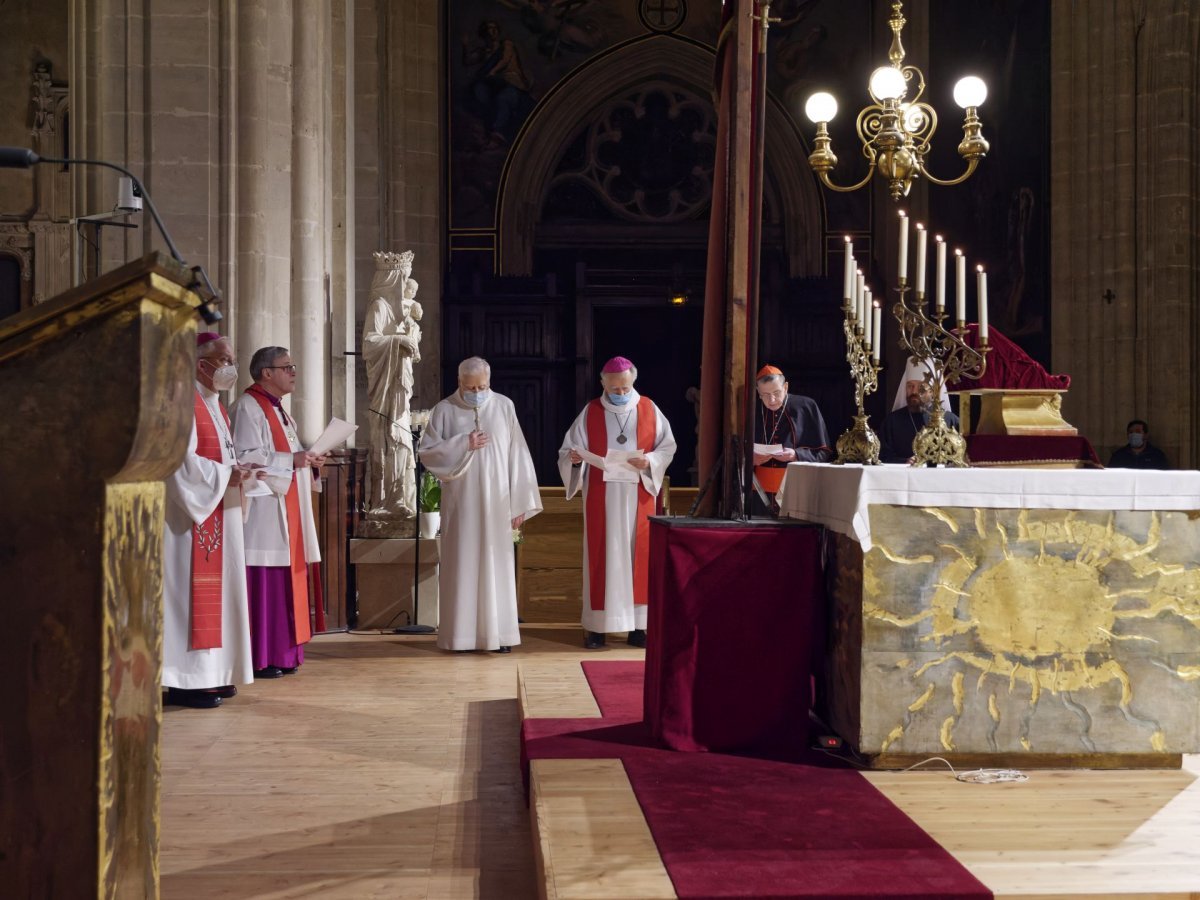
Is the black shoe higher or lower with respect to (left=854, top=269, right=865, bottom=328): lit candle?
lower

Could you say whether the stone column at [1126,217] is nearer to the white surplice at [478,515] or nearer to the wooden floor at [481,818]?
the white surplice at [478,515]

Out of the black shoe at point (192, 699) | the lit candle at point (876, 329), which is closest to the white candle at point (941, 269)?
the lit candle at point (876, 329)

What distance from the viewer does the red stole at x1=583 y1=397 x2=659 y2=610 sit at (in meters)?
7.84

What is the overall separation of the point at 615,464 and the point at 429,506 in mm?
2087

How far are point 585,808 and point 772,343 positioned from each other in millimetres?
13590

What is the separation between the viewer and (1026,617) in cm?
408

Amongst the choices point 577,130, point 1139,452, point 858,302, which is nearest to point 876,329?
point 858,302

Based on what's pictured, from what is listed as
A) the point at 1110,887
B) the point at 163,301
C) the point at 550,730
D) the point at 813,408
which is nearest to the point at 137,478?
the point at 163,301

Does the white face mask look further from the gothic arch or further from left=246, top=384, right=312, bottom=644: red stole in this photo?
the gothic arch

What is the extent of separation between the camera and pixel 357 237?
41.9 feet

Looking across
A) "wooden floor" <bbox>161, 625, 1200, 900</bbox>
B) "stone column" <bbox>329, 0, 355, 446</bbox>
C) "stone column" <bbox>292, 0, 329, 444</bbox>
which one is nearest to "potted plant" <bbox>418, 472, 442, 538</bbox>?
"stone column" <bbox>292, 0, 329, 444</bbox>

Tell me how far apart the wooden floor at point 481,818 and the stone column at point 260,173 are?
310cm

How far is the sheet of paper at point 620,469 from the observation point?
7984 mm

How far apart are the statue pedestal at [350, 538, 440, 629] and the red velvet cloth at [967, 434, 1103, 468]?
525 centimetres
